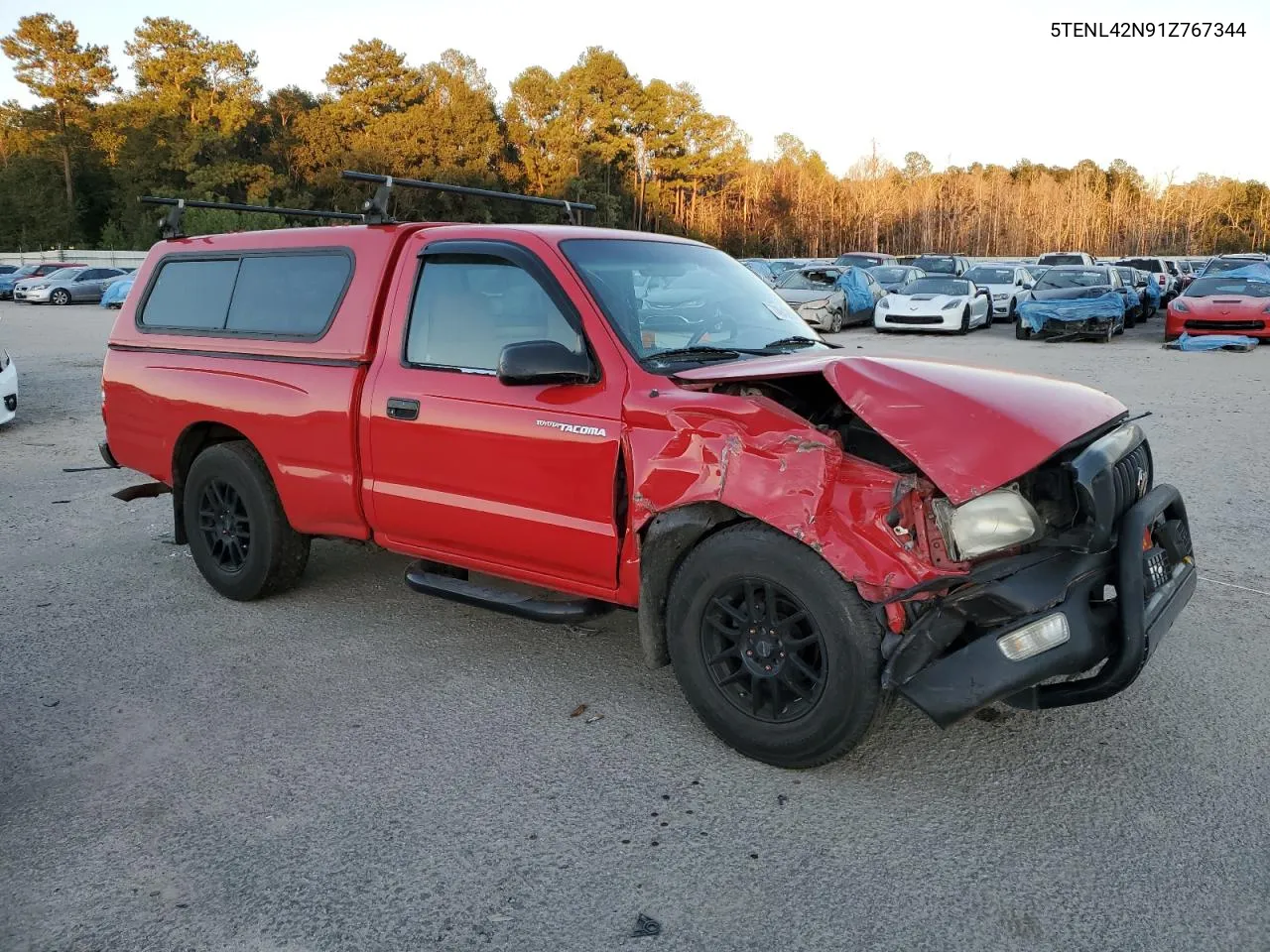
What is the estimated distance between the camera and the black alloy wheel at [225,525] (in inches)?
212

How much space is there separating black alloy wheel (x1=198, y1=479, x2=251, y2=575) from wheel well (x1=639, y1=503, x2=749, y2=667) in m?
2.52

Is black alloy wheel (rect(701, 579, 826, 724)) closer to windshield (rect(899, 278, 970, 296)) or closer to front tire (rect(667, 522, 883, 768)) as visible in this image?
front tire (rect(667, 522, 883, 768))

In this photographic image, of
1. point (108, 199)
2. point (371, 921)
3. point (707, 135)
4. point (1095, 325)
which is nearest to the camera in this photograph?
point (371, 921)

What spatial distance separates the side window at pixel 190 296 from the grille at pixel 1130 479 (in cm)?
436

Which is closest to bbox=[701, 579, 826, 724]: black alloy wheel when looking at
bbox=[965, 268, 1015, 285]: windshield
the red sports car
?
the red sports car

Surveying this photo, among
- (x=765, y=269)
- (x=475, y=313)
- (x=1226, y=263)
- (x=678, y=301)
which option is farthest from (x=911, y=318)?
(x=475, y=313)

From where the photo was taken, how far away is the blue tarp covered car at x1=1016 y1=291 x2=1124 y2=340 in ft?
67.5

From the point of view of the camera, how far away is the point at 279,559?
524cm

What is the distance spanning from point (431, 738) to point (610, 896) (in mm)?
1211

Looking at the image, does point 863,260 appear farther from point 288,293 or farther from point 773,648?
point 773,648

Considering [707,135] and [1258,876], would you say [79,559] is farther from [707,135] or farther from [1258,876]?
[707,135]

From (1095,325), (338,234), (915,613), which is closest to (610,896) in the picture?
(915,613)

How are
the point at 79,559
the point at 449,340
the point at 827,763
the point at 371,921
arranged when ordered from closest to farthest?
the point at 371,921
the point at 827,763
the point at 449,340
the point at 79,559

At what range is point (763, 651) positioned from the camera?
3.51 m
